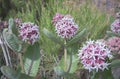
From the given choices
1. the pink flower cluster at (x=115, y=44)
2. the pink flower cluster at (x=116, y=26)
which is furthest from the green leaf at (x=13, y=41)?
the pink flower cluster at (x=116, y=26)

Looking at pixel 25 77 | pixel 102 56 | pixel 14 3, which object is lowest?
pixel 25 77

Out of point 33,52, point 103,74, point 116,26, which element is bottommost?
point 103,74

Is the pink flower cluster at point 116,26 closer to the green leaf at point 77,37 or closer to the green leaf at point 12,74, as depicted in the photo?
the green leaf at point 77,37

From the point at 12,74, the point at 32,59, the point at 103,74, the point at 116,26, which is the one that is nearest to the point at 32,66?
the point at 32,59

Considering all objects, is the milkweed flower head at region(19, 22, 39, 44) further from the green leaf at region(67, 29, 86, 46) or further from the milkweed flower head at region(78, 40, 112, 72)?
the milkweed flower head at region(78, 40, 112, 72)

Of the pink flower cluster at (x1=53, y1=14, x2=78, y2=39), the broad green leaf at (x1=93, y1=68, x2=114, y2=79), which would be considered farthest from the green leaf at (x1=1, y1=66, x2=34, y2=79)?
the broad green leaf at (x1=93, y1=68, x2=114, y2=79)

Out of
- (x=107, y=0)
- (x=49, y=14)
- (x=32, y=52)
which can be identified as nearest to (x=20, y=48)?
(x=32, y=52)

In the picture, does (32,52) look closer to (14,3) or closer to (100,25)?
(100,25)

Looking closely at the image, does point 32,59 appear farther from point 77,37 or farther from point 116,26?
point 116,26
